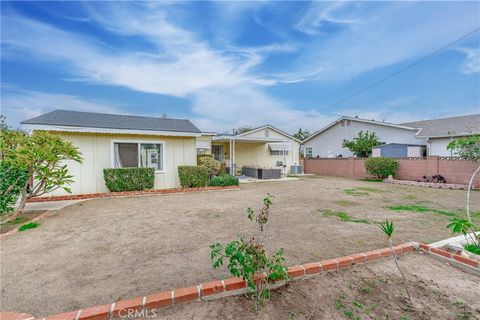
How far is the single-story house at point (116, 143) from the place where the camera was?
9305mm

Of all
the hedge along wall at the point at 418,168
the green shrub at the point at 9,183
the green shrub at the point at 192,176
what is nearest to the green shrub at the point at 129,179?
the green shrub at the point at 192,176

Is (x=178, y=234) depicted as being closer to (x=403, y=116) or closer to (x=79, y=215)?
(x=79, y=215)

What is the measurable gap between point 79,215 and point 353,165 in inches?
721

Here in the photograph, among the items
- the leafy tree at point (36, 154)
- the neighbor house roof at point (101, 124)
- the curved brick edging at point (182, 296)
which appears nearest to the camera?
the curved brick edging at point (182, 296)

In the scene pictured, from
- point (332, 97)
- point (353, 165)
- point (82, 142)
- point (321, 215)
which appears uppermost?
point (332, 97)

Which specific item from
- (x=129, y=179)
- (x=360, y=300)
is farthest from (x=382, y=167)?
(x=129, y=179)

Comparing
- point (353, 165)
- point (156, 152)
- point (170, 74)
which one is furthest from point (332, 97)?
point (156, 152)

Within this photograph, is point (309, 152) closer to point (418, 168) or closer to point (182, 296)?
point (418, 168)

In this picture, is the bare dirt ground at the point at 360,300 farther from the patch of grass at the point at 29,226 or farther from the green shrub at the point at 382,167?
the green shrub at the point at 382,167

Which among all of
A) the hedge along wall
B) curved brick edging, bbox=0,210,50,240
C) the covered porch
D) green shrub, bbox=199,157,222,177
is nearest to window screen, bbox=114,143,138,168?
green shrub, bbox=199,157,222,177

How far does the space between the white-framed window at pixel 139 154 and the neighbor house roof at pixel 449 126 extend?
1840cm

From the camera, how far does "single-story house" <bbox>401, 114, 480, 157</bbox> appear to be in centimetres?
1574

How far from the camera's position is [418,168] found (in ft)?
45.6

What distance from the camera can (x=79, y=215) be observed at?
21.2ft
